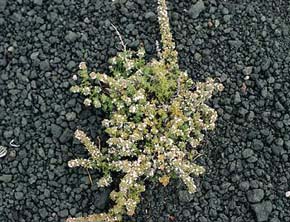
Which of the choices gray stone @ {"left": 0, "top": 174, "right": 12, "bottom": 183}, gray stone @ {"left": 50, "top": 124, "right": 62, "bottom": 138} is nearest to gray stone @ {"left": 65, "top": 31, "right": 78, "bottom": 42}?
gray stone @ {"left": 50, "top": 124, "right": 62, "bottom": 138}

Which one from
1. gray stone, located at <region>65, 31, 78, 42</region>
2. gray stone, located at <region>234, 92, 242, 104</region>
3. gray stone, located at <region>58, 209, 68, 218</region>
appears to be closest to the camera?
gray stone, located at <region>58, 209, 68, 218</region>

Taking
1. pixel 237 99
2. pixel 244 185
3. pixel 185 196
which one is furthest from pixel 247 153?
pixel 185 196

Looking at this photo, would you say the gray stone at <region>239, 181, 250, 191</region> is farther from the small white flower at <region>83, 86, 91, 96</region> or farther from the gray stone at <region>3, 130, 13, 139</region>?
the gray stone at <region>3, 130, 13, 139</region>

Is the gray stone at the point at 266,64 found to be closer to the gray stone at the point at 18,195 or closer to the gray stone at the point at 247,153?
the gray stone at the point at 247,153

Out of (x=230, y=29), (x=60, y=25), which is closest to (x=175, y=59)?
(x=230, y=29)

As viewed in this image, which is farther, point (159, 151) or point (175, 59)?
point (175, 59)

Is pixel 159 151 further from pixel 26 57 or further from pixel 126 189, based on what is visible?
pixel 26 57
